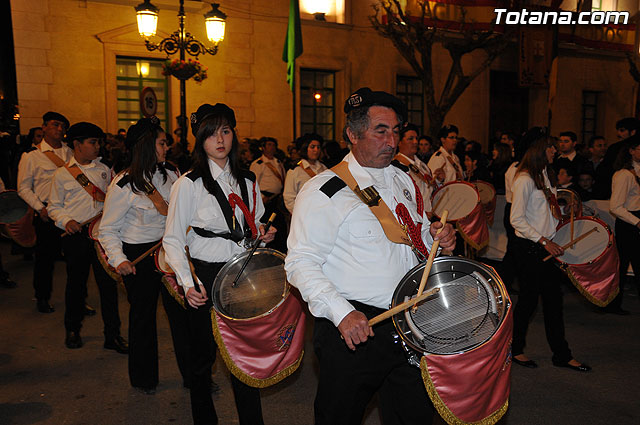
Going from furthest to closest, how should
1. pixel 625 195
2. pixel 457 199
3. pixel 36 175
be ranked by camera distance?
pixel 457 199, pixel 36 175, pixel 625 195

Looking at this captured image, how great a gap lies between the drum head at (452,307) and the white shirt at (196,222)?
159 centimetres

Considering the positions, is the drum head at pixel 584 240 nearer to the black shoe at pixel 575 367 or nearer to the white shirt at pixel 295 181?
the black shoe at pixel 575 367

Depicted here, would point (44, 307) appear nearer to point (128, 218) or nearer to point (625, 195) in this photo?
point (128, 218)

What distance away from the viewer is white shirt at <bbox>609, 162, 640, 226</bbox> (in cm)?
662

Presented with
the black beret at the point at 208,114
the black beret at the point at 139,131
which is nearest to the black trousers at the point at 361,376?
the black beret at the point at 208,114

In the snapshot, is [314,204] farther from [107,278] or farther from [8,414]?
[107,278]

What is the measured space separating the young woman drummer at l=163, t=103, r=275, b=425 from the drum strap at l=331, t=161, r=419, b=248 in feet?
3.79

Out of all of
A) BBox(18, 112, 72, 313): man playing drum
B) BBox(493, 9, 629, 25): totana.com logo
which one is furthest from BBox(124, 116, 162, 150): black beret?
BBox(493, 9, 629, 25): totana.com logo

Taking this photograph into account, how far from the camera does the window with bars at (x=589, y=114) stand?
25.3m

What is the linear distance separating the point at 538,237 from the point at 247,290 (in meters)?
2.91

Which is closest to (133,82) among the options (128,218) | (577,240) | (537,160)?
(128,218)

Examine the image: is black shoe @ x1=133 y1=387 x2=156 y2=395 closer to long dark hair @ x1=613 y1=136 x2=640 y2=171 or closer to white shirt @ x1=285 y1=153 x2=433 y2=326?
white shirt @ x1=285 y1=153 x2=433 y2=326

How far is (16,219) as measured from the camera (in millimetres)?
7418

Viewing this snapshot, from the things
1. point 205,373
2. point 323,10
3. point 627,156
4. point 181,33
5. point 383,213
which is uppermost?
point 323,10
